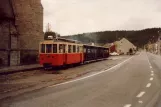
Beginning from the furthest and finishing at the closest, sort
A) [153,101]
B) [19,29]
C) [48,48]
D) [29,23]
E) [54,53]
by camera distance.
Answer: [29,23] → [19,29] → [48,48] → [54,53] → [153,101]

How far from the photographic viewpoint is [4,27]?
37750 mm

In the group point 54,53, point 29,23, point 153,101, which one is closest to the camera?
point 153,101

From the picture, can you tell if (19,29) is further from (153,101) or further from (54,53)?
(153,101)

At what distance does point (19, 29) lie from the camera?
43.4 meters

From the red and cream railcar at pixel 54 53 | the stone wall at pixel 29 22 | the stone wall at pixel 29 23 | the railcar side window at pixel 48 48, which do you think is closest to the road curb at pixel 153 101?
the red and cream railcar at pixel 54 53

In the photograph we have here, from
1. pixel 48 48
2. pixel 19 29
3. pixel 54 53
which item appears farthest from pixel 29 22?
pixel 54 53

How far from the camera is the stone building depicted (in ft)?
117

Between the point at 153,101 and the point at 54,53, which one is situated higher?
the point at 54,53

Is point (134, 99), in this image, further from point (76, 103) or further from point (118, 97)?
point (76, 103)

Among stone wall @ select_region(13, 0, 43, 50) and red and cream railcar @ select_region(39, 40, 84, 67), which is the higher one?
stone wall @ select_region(13, 0, 43, 50)

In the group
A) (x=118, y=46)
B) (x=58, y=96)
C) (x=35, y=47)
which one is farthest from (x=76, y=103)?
(x=118, y=46)

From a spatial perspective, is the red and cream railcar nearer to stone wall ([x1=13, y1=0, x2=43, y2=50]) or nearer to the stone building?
the stone building

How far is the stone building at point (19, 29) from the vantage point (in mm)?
35812

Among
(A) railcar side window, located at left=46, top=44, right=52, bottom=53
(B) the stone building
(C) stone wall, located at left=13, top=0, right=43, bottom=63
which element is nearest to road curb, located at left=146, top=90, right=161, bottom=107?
(A) railcar side window, located at left=46, top=44, right=52, bottom=53
